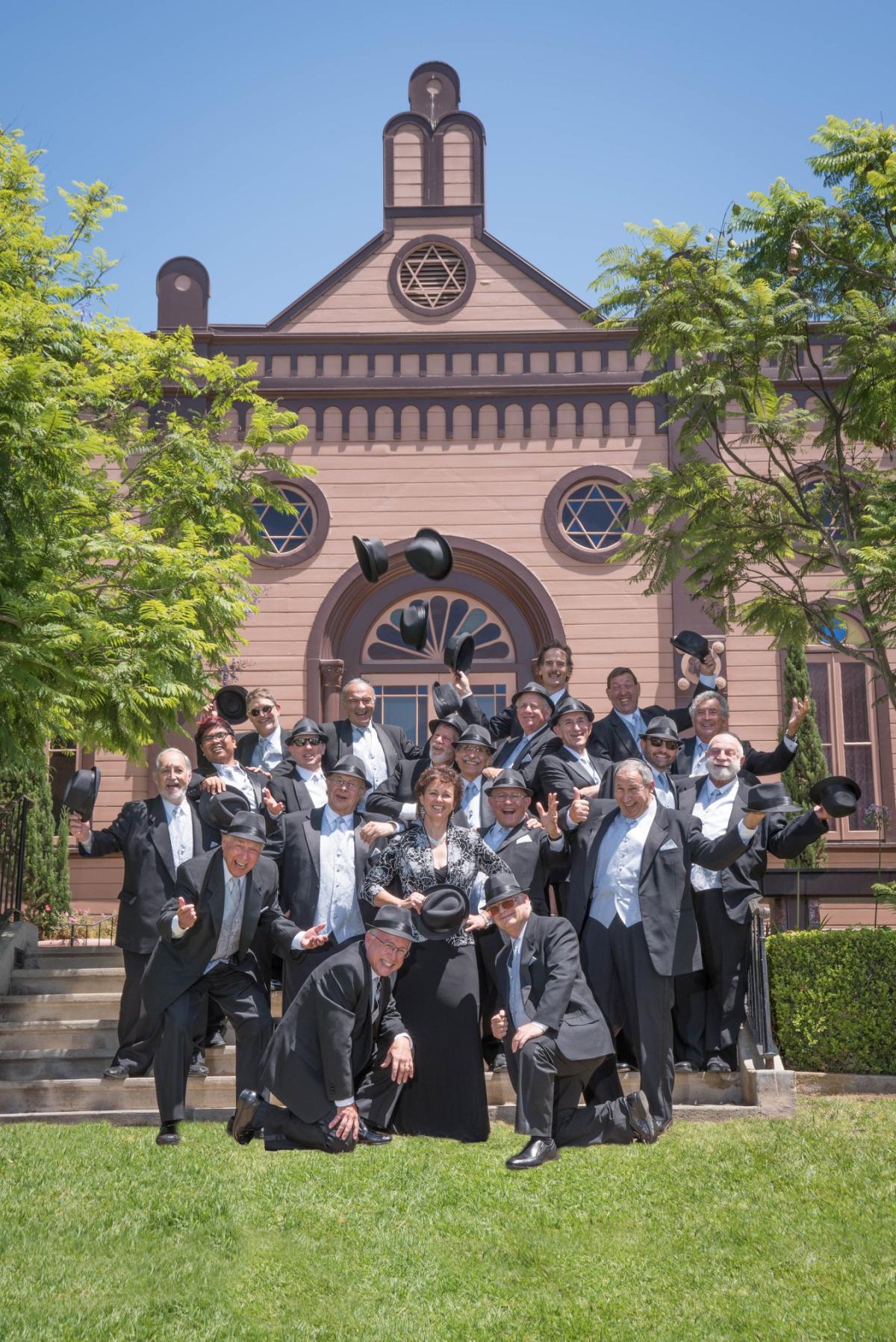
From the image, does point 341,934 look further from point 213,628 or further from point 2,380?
point 213,628

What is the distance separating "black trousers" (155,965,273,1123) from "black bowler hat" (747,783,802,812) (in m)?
2.53

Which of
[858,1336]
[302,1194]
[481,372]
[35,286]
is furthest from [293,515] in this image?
[858,1336]

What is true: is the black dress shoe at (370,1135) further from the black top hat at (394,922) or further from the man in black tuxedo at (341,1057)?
the black top hat at (394,922)

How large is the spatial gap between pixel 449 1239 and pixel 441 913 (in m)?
2.34

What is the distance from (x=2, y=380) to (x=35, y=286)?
3.04 metres

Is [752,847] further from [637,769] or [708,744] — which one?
[637,769]

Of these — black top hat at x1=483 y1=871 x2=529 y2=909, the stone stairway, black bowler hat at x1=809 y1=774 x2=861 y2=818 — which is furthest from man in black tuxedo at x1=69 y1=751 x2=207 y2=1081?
black bowler hat at x1=809 y1=774 x2=861 y2=818

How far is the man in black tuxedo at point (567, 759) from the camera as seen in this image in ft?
26.9

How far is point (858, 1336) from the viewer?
6.57m

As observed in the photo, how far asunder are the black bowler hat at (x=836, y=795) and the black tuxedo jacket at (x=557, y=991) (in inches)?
52.0

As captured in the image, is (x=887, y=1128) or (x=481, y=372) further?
(x=481, y=372)

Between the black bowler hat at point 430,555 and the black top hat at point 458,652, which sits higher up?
the black bowler hat at point 430,555

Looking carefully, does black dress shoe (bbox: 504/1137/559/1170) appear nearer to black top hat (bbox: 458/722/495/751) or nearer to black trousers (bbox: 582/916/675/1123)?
black trousers (bbox: 582/916/675/1123)

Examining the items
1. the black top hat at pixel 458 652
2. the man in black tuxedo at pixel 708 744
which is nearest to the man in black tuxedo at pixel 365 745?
the black top hat at pixel 458 652
